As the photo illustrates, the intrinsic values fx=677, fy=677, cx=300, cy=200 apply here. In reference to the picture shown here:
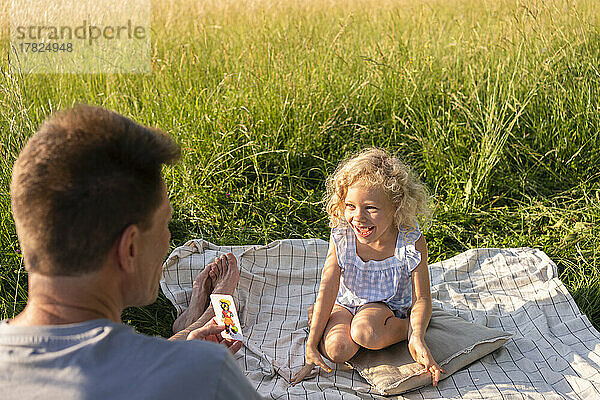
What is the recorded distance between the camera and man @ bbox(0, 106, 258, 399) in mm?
1288

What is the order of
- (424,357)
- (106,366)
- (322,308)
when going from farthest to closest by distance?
(322,308), (424,357), (106,366)

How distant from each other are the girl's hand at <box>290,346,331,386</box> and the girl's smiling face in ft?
1.82

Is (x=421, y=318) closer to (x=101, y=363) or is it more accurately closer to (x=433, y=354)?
(x=433, y=354)

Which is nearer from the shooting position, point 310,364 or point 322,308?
point 310,364

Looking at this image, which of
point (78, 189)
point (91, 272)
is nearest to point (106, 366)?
point (91, 272)

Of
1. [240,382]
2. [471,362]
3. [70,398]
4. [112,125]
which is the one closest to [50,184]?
[112,125]

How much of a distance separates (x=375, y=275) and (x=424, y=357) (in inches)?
19.3

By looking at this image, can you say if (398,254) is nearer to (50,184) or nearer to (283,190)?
(283,190)

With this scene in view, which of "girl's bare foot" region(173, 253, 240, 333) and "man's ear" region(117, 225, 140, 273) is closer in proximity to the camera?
"man's ear" region(117, 225, 140, 273)

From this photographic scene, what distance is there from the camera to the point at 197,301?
3.50 m

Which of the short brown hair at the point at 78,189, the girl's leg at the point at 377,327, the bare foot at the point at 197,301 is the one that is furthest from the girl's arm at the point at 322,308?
the short brown hair at the point at 78,189

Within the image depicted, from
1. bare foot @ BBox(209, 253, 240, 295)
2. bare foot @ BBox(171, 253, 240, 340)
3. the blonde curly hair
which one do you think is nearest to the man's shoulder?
the blonde curly hair

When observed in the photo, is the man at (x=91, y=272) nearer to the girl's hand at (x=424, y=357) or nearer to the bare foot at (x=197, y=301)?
the girl's hand at (x=424, y=357)

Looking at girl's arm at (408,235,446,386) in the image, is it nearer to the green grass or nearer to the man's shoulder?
the green grass
